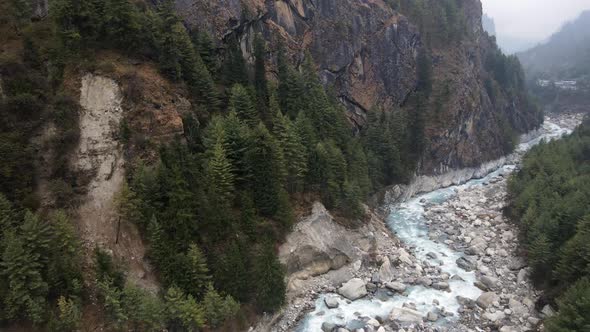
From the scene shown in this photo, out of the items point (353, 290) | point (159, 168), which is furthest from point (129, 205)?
point (353, 290)

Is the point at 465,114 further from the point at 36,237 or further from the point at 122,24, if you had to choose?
the point at 36,237

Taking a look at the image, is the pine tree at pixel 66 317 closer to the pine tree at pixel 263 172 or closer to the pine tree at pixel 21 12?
the pine tree at pixel 263 172

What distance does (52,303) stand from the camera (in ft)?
82.9

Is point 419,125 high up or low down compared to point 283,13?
down

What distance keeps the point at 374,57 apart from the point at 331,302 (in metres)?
55.3

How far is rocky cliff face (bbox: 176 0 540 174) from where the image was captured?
5425cm

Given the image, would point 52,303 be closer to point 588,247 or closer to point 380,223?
point 380,223

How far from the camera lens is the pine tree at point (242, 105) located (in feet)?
138

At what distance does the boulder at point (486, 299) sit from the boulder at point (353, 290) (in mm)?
10785

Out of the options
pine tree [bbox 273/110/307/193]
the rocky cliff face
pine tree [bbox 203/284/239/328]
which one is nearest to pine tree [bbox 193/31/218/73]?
the rocky cliff face

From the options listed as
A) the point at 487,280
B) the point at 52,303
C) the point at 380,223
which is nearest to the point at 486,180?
the point at 380,223

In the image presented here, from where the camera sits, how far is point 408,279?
40188 mm

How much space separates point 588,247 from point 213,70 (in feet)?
137

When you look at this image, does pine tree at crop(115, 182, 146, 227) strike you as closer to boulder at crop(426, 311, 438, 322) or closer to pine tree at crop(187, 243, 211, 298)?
pine tree at crop(187, 243, 211, 298)
